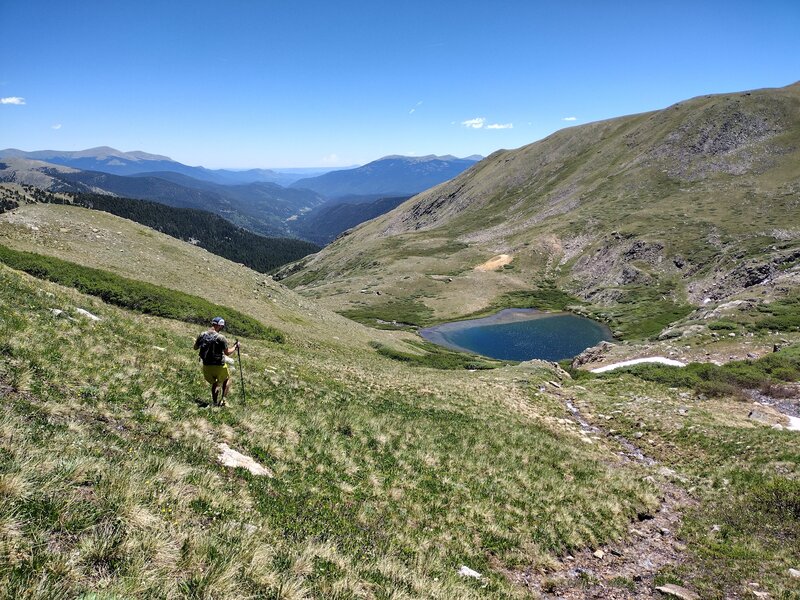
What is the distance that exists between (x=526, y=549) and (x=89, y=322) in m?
19.3

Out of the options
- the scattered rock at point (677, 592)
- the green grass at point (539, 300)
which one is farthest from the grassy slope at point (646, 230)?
the scattered rock at point (677, 592)

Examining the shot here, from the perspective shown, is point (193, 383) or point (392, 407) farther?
point (392, 407)

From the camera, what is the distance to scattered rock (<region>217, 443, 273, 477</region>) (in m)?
10.6

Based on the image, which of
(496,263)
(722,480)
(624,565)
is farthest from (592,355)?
(496,263)

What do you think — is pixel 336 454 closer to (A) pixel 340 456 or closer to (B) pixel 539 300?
(A) pixel 340 456

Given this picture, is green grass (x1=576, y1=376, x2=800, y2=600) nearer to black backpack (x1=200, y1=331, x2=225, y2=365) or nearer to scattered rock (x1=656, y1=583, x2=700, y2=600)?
scattered rock (x1=656, y1=583, x2=700, y2=600)

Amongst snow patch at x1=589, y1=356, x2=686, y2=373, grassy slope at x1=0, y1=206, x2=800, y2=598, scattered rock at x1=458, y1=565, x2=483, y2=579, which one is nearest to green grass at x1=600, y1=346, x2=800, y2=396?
snow patch at x1=589, y1=356, x2=686, y2=373

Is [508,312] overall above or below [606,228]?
below

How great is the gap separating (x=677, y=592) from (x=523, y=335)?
9690 cm

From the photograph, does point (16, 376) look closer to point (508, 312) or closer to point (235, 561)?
point (235, 561)

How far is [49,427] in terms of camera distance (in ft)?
27.0

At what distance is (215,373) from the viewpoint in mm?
14242

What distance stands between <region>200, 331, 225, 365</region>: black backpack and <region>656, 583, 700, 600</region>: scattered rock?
1470 centimetres

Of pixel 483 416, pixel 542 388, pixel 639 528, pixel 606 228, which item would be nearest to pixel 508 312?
pixel 606 228
